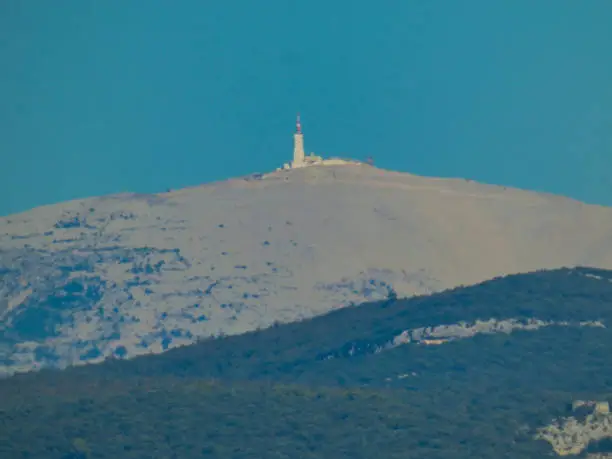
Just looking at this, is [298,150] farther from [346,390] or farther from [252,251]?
[346,390]

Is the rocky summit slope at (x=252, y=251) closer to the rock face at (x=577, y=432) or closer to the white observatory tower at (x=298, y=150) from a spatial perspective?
the white observatory tower at (x=298, y=150)

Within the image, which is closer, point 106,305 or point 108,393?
point 108,393

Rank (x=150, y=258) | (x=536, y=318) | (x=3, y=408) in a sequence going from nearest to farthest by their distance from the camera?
1. (x=3, y=408)
2. (x=536, y=318)
3. (x=150, y=258)

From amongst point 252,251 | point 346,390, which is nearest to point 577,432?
point 346,390

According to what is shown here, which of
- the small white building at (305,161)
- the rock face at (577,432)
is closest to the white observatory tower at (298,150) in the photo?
the small white building at (305,161)

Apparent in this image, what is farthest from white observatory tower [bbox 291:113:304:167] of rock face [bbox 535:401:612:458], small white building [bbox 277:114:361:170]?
rock face [bbox 535:401:612:458]

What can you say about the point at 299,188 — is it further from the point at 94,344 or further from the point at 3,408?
the point at 3,408

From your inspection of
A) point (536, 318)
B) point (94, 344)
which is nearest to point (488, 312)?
point (536, 318)
